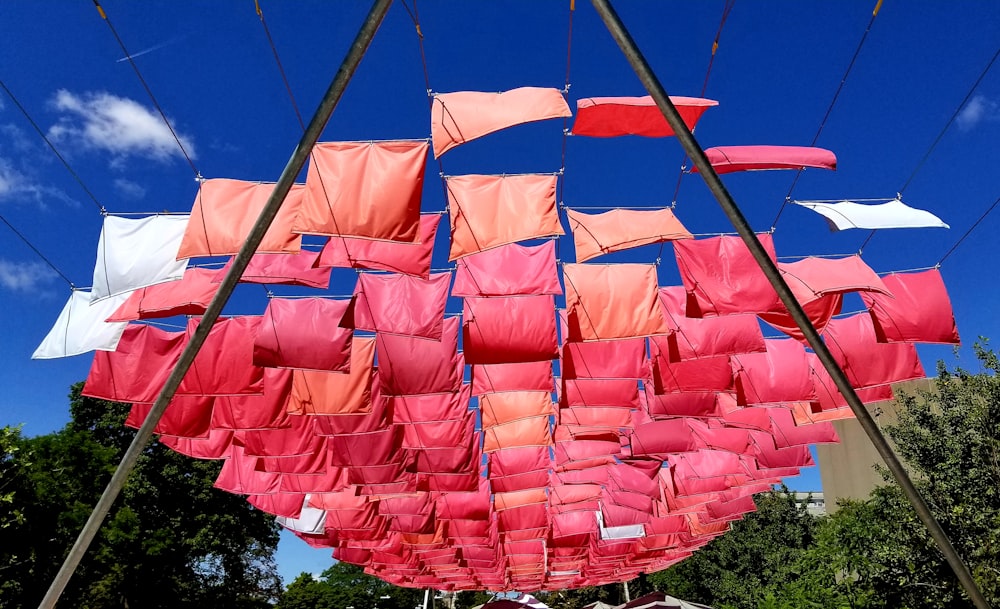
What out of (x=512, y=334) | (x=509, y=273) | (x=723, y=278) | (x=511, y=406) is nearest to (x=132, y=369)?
(x=512, y=334)

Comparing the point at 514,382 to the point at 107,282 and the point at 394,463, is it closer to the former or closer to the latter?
the point at 394,463

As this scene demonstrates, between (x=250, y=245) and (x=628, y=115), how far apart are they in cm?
348

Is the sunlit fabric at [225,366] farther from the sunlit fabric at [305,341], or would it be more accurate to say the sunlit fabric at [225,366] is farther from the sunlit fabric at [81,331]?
the sunlit fabric at [81,331]

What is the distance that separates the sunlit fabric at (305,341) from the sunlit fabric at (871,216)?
522 centimetres

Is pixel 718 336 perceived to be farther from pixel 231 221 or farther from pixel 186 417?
pixel 186 417

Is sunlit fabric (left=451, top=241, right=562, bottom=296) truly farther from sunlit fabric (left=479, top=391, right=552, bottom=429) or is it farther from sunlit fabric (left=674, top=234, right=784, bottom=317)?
sunlit fabric (left=479, top=391, right=552, bottom=429)

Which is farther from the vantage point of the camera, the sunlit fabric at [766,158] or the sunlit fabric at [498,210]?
the sunlit fabric at [498,210]

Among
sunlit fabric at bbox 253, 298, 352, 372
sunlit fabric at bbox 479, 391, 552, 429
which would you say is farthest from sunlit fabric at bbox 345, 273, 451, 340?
sunlit fabric at bbox 479, 391, 552, 429

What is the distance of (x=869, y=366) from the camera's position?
8.78 m

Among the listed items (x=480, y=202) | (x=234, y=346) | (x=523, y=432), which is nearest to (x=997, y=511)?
(x=523, y=432)

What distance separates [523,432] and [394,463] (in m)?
2.35

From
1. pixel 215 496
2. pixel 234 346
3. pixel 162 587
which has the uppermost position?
pixel 215 496

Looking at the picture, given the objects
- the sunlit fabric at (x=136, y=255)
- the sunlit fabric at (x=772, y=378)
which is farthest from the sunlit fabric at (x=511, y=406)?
the sunlit fabric at (x=136, y=255)

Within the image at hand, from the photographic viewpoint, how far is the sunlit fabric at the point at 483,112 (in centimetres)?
608
